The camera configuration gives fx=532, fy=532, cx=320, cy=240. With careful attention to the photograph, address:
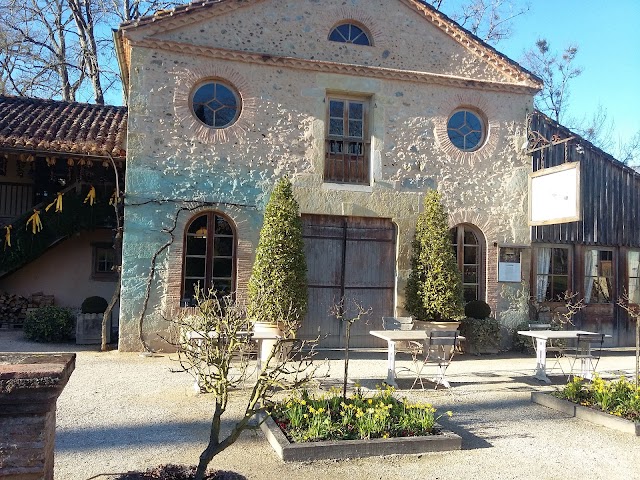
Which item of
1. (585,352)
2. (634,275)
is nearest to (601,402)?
(585,352)

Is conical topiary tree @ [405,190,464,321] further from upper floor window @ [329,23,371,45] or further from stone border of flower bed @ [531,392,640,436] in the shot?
upper floor window @ [329,23,371,45]

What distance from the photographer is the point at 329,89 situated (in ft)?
35.3

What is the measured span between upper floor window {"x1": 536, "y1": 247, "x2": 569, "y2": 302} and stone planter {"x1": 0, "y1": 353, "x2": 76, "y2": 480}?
36.8 ft

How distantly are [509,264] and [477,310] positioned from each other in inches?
54.5

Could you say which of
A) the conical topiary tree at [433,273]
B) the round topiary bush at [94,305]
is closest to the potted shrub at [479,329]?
the conical topiary tree at [433,273]

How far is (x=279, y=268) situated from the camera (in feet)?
30.2

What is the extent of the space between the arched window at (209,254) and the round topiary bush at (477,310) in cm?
482

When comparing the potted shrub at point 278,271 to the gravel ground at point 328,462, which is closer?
the gravel ground at point 328,462

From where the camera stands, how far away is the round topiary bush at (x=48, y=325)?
10.2 meters

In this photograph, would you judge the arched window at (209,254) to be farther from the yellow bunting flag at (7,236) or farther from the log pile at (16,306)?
the log pile at (16,306)

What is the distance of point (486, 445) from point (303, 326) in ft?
18.2

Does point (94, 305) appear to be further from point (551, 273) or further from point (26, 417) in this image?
point (551, 273)

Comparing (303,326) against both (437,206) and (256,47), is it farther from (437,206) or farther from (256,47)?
(256,47)

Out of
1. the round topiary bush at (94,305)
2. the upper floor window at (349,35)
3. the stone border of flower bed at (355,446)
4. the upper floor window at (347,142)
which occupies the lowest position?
the stone border of flower bed at (355,446)
